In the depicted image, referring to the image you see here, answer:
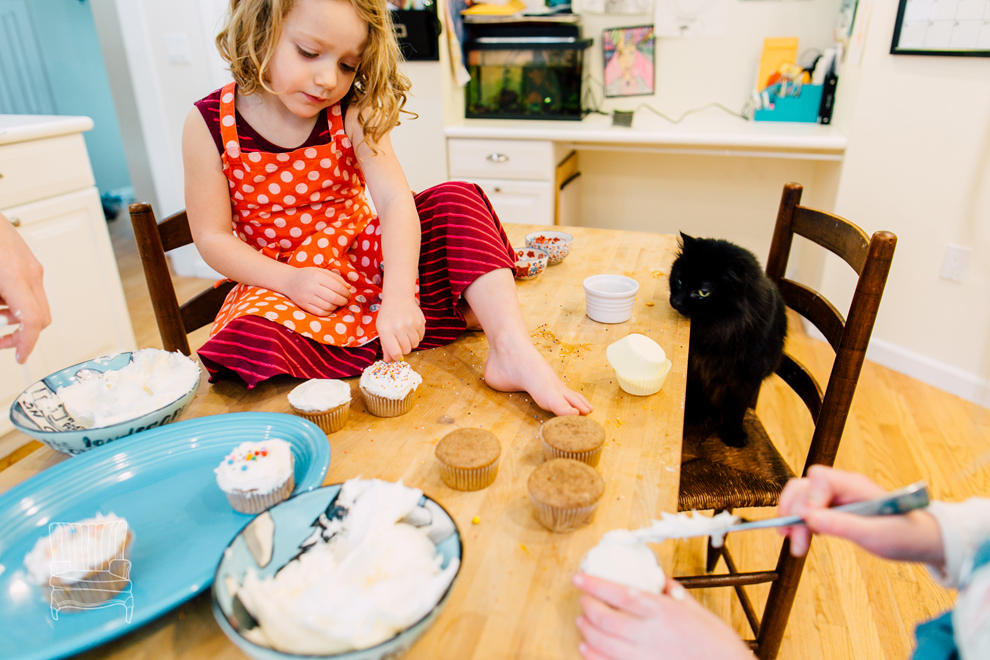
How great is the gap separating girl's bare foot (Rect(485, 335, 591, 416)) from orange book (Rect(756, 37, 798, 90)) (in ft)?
7.31

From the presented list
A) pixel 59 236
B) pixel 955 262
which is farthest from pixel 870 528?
pixel 59 236

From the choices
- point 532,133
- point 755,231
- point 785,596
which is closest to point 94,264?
point 532,133

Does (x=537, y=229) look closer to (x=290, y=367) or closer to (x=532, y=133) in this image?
(x=290, y=367)

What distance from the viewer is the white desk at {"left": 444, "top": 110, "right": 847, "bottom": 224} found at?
227 cm

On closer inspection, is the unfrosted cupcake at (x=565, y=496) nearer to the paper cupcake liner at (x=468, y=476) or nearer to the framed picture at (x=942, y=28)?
the paper cupcake liner at (x=468, y=476)

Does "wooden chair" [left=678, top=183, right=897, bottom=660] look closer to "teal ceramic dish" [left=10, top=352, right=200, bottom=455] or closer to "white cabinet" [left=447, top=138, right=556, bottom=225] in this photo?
"teal ceramic dish" [left=10, top=352, right=200, bottom=455]

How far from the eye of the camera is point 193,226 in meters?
1.04

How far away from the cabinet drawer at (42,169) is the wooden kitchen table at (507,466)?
1.30 m

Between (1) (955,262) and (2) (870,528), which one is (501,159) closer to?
(1) (955,262)

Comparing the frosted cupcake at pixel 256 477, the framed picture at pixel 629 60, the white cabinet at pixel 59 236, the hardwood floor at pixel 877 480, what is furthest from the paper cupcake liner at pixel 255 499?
the framed picture at pixel 629 60

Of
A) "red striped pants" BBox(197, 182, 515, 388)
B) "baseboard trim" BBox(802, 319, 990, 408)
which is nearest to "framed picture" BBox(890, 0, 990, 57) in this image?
"baseboard trim" BBox(802, 319, 990, 408)

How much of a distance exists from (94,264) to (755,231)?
2.75m

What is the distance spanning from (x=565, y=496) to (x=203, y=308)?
92 centimetres

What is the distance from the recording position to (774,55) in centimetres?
248
